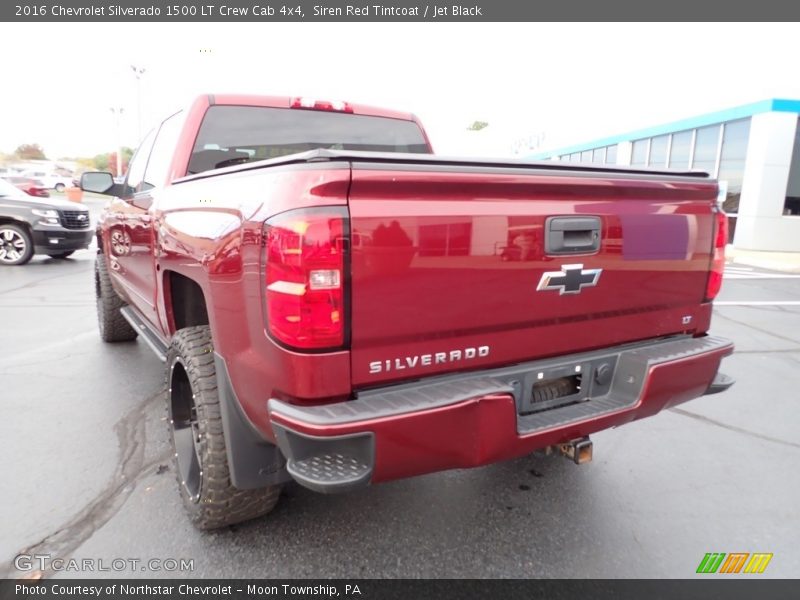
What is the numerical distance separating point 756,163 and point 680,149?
129 inches

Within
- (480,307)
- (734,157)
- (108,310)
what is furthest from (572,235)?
(734,157)

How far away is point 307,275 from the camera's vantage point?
5.50 feet

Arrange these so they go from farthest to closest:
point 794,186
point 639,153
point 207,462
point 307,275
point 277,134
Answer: point 639,153
point 794,186
point 277,134
point 207,462
point 307,275

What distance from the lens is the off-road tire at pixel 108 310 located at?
509cm

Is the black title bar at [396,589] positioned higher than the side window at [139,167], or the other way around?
the side window at [139,167]

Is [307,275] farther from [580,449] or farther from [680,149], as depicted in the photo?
[680,149]

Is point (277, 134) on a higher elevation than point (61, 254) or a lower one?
higher

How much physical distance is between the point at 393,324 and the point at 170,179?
75.3 inches

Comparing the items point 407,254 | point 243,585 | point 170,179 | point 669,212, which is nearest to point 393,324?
point 407,254

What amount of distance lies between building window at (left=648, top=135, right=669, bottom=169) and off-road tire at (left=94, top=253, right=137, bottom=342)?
16.7 metres

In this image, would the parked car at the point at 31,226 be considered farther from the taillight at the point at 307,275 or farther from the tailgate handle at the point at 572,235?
the tailgate handle at the point at 572,235

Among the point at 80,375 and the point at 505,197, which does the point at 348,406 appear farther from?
the point at 80,375

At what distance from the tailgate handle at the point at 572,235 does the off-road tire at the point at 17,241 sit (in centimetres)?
1151

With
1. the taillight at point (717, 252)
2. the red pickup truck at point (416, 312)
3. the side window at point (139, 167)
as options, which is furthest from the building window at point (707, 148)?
the side window at point (139, 167)
